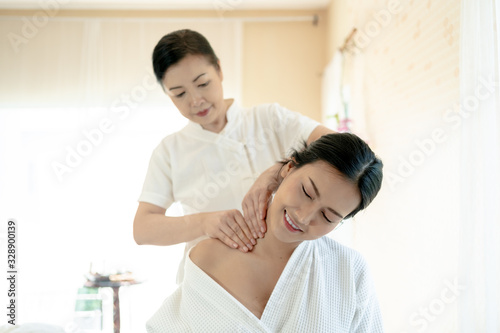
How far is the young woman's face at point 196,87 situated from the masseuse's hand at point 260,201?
33cm

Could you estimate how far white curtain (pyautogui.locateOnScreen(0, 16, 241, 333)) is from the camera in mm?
4488

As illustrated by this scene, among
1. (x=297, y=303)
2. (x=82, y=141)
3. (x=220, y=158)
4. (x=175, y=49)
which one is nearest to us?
(x=297, y=303)

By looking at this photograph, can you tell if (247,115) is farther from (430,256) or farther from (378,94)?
(378,94)

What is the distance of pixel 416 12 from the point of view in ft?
7.30

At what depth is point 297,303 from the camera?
4.04ft

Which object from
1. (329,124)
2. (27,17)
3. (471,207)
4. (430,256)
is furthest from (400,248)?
(27,17)

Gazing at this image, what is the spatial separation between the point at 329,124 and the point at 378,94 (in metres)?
1.20

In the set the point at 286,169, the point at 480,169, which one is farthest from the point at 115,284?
the point at 480,169

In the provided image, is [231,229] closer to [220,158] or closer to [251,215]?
[251,215]

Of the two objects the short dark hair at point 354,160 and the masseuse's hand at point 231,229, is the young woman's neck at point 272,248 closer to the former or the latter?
the masseuse's hand at point 231,229

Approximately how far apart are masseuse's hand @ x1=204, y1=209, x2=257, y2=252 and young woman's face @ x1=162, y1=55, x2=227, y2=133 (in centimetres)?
36

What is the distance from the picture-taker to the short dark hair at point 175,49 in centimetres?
138

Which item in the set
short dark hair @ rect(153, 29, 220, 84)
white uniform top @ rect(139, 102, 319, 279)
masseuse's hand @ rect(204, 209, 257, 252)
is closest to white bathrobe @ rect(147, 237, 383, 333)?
masseuse's hand @ rect(204, 209, 257, 252)

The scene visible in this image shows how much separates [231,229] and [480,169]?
0.81 m
